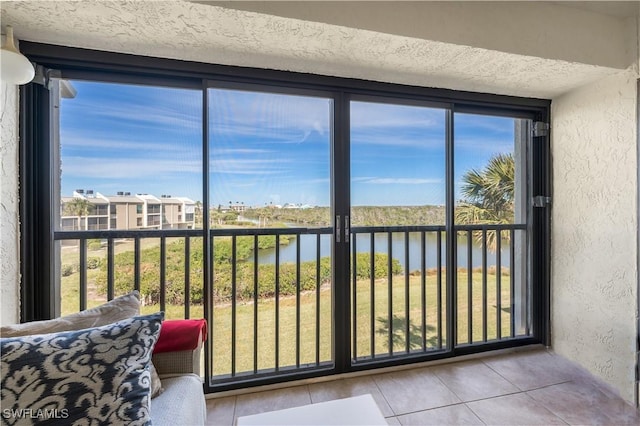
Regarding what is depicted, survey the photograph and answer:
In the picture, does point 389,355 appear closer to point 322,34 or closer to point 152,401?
point 152,401

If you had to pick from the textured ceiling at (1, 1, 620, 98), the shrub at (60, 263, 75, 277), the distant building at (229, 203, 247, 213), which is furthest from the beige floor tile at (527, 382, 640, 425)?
the shrub at (60, 263, 75, 277)

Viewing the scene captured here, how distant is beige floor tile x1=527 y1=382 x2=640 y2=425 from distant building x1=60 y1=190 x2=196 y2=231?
96.5 inches

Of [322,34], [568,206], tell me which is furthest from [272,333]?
[568,206]

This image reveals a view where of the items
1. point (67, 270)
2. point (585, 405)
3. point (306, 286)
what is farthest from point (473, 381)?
point (67, 270)

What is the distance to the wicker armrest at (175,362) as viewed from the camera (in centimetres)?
117

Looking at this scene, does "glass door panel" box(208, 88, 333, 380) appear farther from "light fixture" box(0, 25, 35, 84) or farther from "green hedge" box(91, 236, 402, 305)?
"light fixture" box(0, 25, 35, 84)

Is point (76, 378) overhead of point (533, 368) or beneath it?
overhead

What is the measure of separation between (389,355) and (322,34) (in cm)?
217

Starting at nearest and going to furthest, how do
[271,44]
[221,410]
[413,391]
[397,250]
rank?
[271,44] < [221,410] < [413,391] < [397,250]

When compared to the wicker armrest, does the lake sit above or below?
above

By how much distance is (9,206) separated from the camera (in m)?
1.41

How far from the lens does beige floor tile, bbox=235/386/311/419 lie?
1.65 metres

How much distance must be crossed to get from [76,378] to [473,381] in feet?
7.08

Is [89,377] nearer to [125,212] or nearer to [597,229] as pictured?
[125,212]
